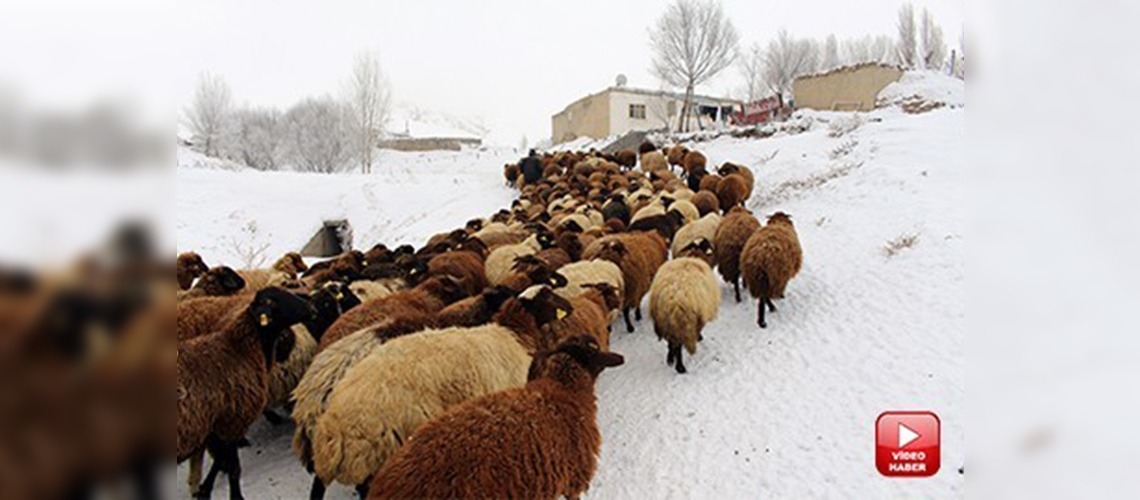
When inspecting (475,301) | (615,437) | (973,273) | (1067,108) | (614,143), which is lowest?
(615,437)

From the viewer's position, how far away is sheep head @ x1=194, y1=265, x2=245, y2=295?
4785 millimetres

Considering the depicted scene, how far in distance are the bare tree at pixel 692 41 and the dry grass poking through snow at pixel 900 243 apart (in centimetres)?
240

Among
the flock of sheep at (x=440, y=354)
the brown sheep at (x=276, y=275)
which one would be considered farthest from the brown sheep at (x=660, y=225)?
the brown sheep at (x=276, y=275)

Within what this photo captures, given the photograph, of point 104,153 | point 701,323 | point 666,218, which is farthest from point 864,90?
point 104,153

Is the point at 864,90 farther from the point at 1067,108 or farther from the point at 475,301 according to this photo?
the point at 1067,108

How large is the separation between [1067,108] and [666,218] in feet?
21.2

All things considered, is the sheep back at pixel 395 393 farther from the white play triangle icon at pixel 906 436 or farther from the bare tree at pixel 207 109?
the white play triangle icon at pixel 906 436

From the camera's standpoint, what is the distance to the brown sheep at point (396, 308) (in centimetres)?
401

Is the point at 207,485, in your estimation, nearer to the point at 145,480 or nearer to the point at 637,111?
the point at 145,480

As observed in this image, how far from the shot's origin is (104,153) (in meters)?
0.66

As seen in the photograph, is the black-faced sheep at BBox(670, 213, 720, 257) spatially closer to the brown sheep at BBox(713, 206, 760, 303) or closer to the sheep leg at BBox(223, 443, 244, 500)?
the brown sheep at BBox(713, 206, 760, 303)

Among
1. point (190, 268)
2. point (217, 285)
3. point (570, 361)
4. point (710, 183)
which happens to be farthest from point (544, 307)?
point (710, 183)

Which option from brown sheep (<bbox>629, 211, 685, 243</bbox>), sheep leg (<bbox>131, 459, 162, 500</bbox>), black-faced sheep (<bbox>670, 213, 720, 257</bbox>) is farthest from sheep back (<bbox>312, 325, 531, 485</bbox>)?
brown sheep (<bbox>629, 211, 685, 243</bbox>)

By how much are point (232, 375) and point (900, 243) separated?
5692mm
